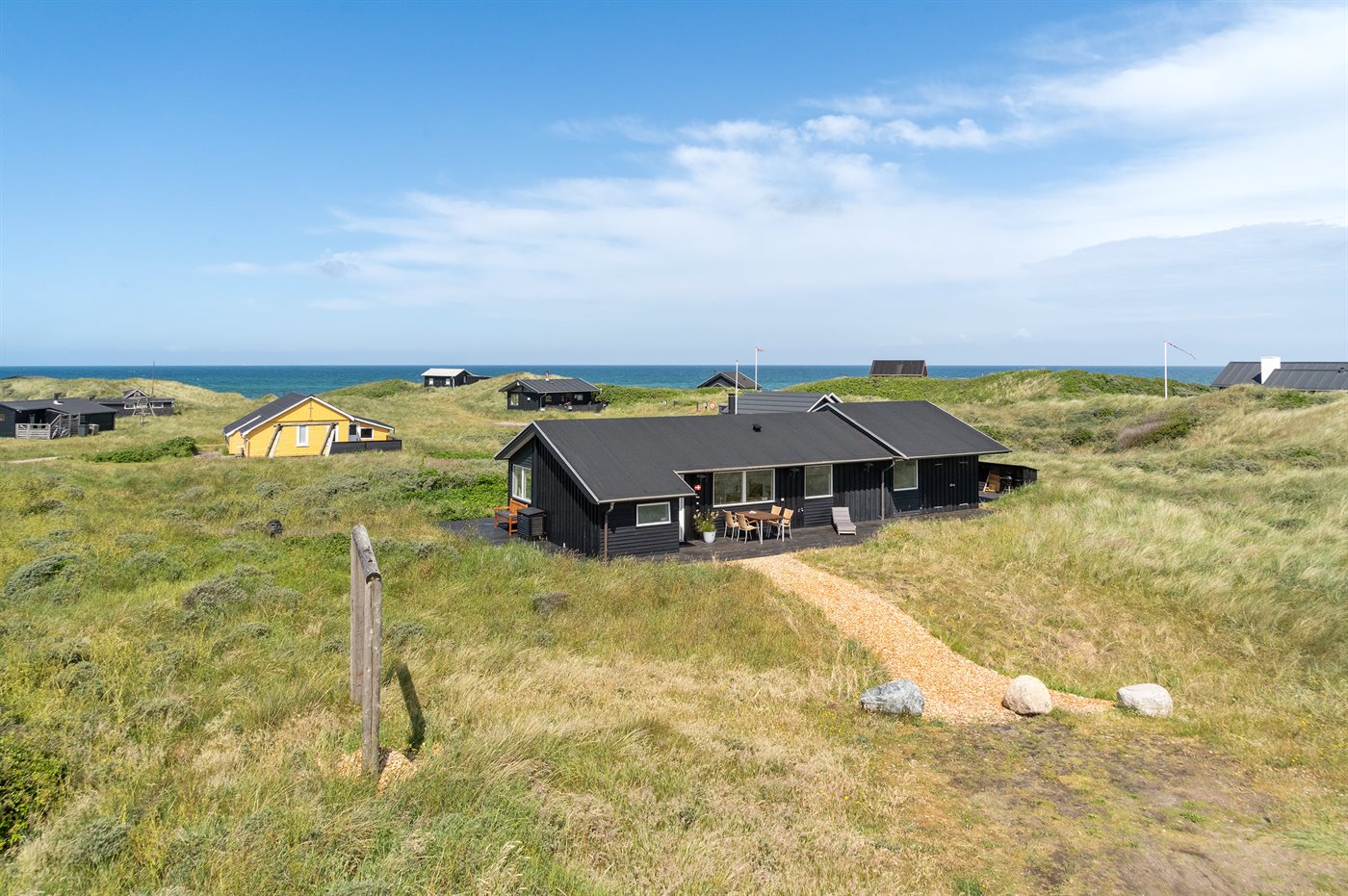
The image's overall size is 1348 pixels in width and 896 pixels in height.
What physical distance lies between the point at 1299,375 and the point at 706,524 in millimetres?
69516

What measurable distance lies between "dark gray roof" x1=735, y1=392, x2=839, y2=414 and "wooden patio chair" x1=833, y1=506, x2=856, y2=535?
6.70 m

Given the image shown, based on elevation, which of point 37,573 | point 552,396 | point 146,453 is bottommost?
point 37,573

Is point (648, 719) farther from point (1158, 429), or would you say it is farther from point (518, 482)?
point (1158, 429)

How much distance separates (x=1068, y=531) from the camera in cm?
2111

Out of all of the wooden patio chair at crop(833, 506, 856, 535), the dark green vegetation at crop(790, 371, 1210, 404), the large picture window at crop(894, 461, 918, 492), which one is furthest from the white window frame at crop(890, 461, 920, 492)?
the dark green vegetation at crop(790, 371, 1210, 404)

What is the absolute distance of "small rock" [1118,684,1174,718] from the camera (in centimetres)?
1247

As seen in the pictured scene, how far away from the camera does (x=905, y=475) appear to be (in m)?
28.0

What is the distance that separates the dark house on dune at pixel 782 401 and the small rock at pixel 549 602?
57.1 ft

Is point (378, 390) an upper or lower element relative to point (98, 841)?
upper

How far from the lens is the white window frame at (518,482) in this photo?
25.0 m

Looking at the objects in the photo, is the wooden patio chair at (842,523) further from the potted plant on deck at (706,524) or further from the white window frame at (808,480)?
the potted plant on deck at (706,524)

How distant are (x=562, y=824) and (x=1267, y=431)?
4756cm

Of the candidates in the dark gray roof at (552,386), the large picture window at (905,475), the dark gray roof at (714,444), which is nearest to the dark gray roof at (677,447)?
the dark gray roof at (714,444)

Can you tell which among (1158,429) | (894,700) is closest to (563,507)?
(894,700)
